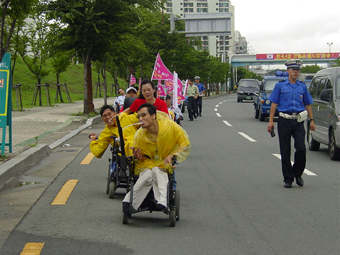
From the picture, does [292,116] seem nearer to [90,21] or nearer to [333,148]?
[333,148]

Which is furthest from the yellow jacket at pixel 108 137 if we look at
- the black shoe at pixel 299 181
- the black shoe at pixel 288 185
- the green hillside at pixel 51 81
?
the green hillside at pixel 51 81

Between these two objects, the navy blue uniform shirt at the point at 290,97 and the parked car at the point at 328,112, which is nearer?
the navy blue uniform shirt at the point at 290,97

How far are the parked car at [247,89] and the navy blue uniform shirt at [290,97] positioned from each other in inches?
1571

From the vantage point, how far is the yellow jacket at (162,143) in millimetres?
5758

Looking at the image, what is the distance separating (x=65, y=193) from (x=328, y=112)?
6236 mm

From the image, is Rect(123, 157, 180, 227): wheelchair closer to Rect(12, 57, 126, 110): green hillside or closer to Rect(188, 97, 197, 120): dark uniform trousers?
Rect(188, 97, 197, 120): dark uniform trousers

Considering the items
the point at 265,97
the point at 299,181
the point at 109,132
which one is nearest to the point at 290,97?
the point at 299,181

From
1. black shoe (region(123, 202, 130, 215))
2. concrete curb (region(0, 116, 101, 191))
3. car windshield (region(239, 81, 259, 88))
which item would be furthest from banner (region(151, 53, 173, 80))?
car windshield (region(239, 81, 259, 88))

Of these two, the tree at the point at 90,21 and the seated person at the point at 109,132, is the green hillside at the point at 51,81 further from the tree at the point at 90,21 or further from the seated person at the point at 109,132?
the seated person at the point at 109,132

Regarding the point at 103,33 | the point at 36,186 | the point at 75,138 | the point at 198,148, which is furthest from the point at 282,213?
the point at 103,33

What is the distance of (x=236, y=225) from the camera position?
5750 millimetres

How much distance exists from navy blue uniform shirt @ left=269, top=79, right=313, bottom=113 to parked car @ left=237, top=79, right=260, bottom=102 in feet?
131

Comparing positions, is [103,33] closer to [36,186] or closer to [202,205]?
[36,186]

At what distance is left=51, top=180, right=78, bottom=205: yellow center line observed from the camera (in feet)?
22.8
